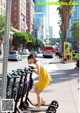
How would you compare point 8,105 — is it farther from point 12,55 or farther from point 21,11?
point 21,11

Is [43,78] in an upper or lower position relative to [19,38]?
lower

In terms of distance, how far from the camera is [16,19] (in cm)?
14000

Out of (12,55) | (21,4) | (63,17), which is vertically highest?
(21,4)

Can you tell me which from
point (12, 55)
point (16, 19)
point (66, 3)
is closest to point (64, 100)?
point (66, 3)

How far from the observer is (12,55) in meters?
47.2

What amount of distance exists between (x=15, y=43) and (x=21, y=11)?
4455 cm

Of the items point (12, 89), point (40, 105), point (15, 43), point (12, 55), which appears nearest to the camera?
point (12, 89)

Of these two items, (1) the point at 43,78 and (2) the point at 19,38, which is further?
(2) the point at 19,38

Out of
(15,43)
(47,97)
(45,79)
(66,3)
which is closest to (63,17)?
(66,3)

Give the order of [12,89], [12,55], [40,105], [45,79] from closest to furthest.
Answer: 1. [12,89]
2. [45,79]
3. [40,105]
4. [12,55]

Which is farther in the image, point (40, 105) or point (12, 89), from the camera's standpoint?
point (40, 105)

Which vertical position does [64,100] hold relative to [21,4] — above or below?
below

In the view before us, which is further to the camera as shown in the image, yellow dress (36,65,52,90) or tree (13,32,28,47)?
tree (13,32,28,47)

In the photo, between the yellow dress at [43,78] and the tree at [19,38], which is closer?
the yellow dress at [43,78]
